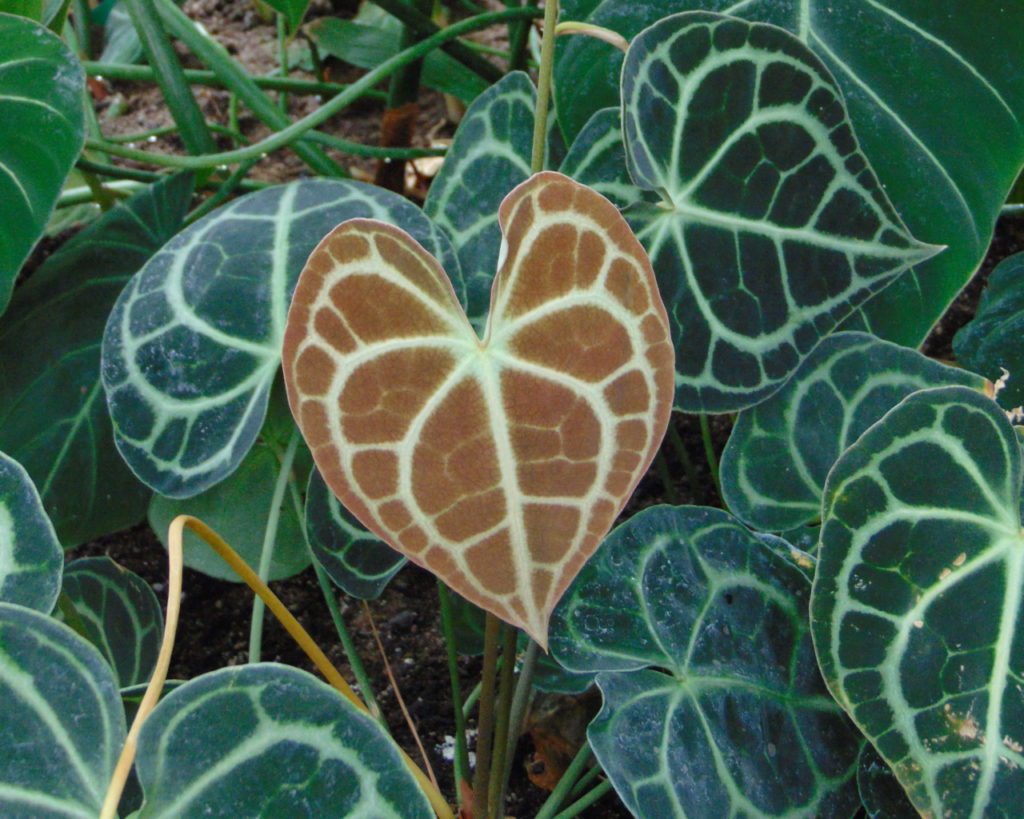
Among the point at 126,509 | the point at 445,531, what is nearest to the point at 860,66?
the point at 445,531

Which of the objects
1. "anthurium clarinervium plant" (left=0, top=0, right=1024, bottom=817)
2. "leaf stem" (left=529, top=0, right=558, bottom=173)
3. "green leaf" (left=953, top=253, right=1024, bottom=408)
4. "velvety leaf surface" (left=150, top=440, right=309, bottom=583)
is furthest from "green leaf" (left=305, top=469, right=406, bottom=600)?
"green leaf" (left=953, top=253, right=1024, bottom=408)

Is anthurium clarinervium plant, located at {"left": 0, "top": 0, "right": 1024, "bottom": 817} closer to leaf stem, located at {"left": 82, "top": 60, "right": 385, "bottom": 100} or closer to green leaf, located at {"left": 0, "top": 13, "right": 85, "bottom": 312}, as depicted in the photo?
green leaf, located at {"left": 0, "top": 13, "right": 85, "bottom": 312}

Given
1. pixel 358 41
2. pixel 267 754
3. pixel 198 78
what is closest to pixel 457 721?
pixel 267 754

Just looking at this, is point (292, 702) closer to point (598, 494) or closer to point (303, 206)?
point (598, 494)

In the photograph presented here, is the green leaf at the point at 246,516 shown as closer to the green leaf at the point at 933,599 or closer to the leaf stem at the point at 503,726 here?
the leaf stem at the point at 503,726

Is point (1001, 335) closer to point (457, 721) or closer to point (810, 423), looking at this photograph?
point (810, 423)

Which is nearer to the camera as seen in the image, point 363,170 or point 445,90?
point 445,90

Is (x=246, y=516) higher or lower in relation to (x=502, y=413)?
lower
